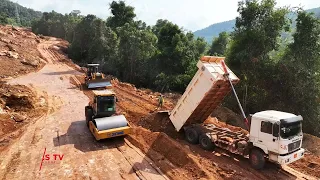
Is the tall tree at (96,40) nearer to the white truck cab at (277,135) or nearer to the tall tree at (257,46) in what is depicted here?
the tall tree at (257,46)

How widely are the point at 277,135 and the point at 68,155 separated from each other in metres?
8.94

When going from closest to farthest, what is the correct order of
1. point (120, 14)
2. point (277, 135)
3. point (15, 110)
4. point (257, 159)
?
point (277, 135)
point (257, 159)
point (15, 110)
point (120, 14)

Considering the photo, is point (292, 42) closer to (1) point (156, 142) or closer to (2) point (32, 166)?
(1) point (156, 142)

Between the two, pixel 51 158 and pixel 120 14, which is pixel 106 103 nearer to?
pixel 51 158

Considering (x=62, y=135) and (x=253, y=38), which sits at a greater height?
(x=253, y=38)

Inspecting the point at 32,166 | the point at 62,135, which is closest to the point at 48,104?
the point at 62,135

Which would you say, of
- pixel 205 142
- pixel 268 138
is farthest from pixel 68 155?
pixel 268 138

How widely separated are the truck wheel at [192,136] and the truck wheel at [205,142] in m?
0.32

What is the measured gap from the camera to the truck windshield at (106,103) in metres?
13.9

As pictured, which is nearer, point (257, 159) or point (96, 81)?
point (257, 159)

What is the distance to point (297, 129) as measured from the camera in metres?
10.7

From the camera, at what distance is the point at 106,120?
1373 centimetres

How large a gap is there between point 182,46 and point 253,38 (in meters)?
13.4

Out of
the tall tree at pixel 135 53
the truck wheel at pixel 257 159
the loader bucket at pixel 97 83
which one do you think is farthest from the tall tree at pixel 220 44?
the truck wheel at pixel 257 159
